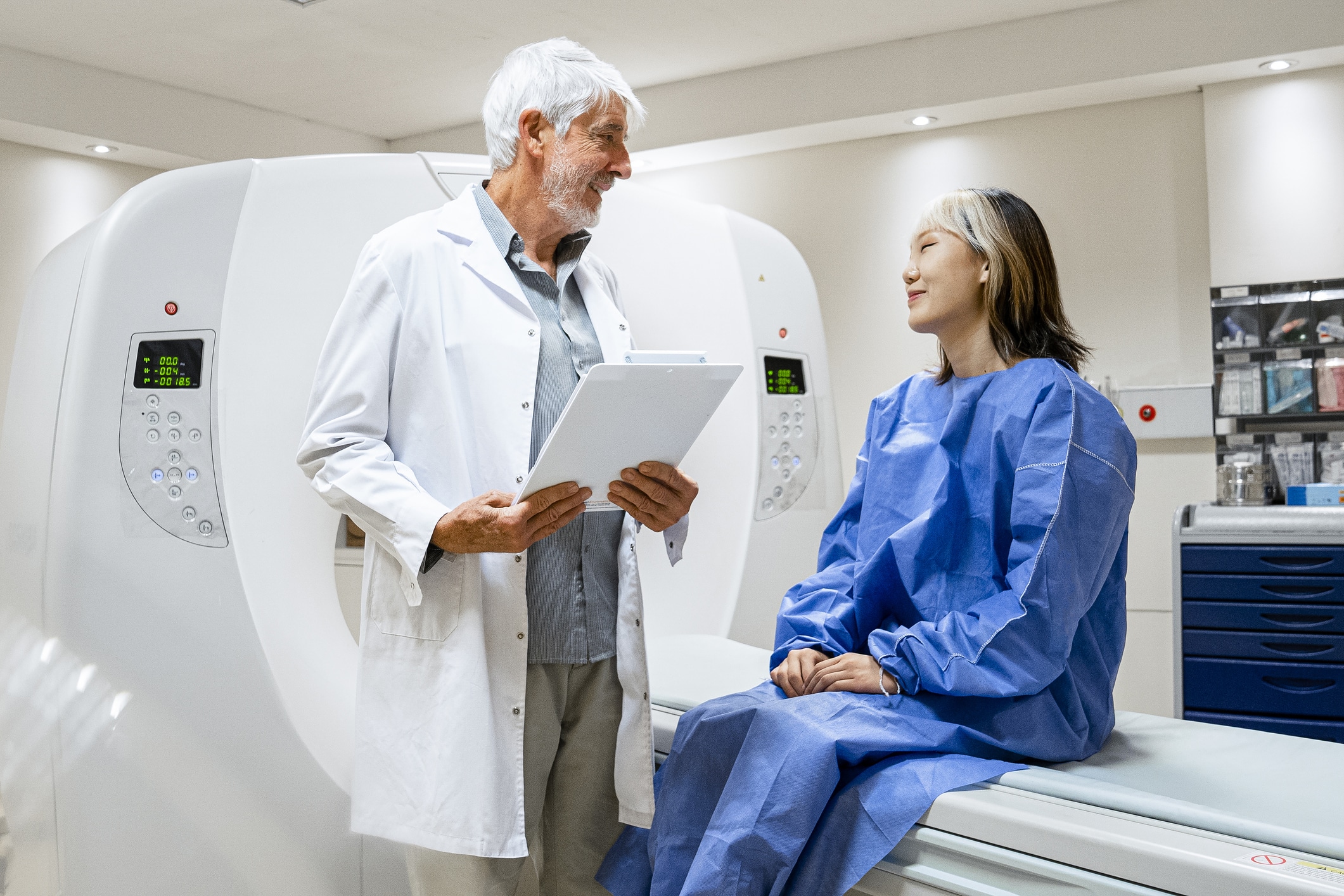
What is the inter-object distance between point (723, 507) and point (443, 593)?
955mm

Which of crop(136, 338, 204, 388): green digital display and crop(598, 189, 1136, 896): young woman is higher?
crop(136, 338, 204, 388): green digital display

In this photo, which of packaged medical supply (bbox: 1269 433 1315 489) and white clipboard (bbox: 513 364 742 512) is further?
packaged medical supply (bbox: 1269 433 1315 489)

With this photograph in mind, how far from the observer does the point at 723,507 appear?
2176 millimetres

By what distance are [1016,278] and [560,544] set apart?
29.2 inches

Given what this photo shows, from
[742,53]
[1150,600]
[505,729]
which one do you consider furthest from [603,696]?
[742,53]

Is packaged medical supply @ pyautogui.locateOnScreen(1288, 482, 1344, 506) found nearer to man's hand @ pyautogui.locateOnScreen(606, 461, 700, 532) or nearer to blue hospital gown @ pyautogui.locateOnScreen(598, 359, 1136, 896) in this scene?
blue hospital gown @ pyautogui.locateOnScreen(598, 359, 1136, 896)

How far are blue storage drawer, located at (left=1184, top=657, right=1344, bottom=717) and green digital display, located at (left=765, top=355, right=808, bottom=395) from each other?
5.07 feet

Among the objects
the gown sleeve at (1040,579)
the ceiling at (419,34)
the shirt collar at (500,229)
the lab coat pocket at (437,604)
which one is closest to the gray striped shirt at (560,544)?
the shirt collar at (500,229)

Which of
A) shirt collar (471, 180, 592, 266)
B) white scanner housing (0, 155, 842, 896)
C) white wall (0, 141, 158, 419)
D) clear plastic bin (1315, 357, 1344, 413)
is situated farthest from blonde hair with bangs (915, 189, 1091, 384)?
white wall (0, 141, 158, 419)

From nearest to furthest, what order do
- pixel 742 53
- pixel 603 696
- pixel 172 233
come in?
pixel 603 696, pixel 172 233, pixel 742 53

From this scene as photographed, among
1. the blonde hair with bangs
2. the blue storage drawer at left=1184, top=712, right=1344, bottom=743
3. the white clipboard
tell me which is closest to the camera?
the white clipboard

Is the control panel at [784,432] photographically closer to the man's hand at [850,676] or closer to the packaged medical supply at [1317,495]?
the man's hand at [850,676]

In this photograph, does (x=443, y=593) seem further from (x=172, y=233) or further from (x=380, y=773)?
(x=172, y=233)

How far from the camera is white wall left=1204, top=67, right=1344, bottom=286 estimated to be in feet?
10.6
